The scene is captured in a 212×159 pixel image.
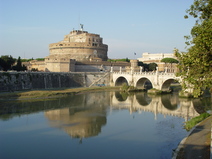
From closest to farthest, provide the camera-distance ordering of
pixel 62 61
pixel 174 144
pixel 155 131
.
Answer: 1. pixel 174 144
2. pixel 155 131
3. pixel 62 61

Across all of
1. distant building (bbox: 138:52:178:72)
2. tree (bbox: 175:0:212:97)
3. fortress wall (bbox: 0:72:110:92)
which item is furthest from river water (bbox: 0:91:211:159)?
distant building (bbox: 138:52:178:72)

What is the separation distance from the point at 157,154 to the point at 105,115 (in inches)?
286

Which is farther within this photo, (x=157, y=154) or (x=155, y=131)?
(x=155, y=131)

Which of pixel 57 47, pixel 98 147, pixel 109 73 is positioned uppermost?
pixel 57 47

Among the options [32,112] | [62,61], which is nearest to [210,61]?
[32,112]

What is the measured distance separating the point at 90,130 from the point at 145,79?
782 inches

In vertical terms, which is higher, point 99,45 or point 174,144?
point 99,45

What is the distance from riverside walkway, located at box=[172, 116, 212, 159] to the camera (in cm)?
726

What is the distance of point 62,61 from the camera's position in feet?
112

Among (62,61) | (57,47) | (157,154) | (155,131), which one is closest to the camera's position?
(157,154)

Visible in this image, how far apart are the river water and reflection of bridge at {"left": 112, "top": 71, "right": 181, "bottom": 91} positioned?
7353mm

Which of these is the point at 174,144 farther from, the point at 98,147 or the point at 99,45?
the point at 99,45

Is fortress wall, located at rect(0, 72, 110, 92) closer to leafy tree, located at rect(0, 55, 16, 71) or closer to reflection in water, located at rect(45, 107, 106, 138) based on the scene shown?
leafy tree, located at rect(0, 55, 16, 71)

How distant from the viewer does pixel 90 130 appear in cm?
1249
